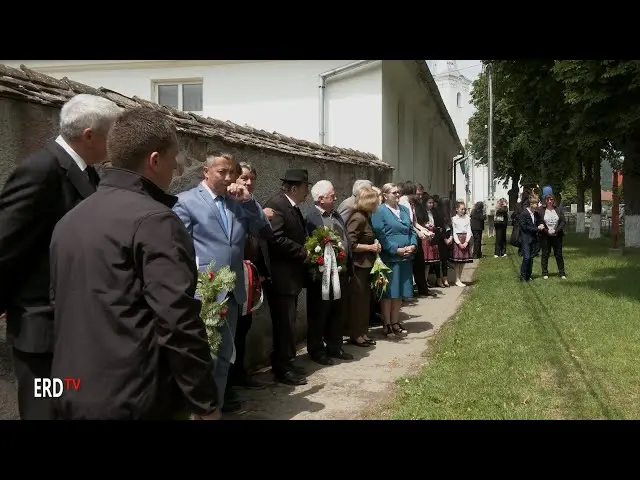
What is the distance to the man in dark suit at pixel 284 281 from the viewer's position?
19.1 feet

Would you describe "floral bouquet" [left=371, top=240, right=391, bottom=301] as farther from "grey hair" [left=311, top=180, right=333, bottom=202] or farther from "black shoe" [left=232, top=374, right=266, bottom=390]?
"black shoe" [left=232, top=374, right=266, bottom=390]

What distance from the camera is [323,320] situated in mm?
6594

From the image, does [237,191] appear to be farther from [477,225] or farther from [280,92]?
[477,225]

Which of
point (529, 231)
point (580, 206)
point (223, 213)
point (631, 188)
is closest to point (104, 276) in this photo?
point (223, 213)

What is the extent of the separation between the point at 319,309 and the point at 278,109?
8.64 m

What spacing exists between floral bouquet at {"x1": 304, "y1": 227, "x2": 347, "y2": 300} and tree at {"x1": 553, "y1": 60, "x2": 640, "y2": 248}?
29.9 feet

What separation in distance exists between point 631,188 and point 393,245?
15.6m

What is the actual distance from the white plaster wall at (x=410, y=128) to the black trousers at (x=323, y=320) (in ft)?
25.4

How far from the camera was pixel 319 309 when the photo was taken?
257 inches

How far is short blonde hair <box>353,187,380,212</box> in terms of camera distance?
7227 mm

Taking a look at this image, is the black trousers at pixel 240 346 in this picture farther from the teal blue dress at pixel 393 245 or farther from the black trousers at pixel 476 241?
the black trousers at pixel 476 241

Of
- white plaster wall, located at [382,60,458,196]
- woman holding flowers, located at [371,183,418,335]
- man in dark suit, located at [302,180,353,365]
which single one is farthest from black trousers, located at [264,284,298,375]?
white plaster wall, located at [382,60,458,196]

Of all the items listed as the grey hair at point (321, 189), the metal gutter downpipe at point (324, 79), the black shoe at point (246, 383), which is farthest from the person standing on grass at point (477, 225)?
the black shoe at point (246, 383)
